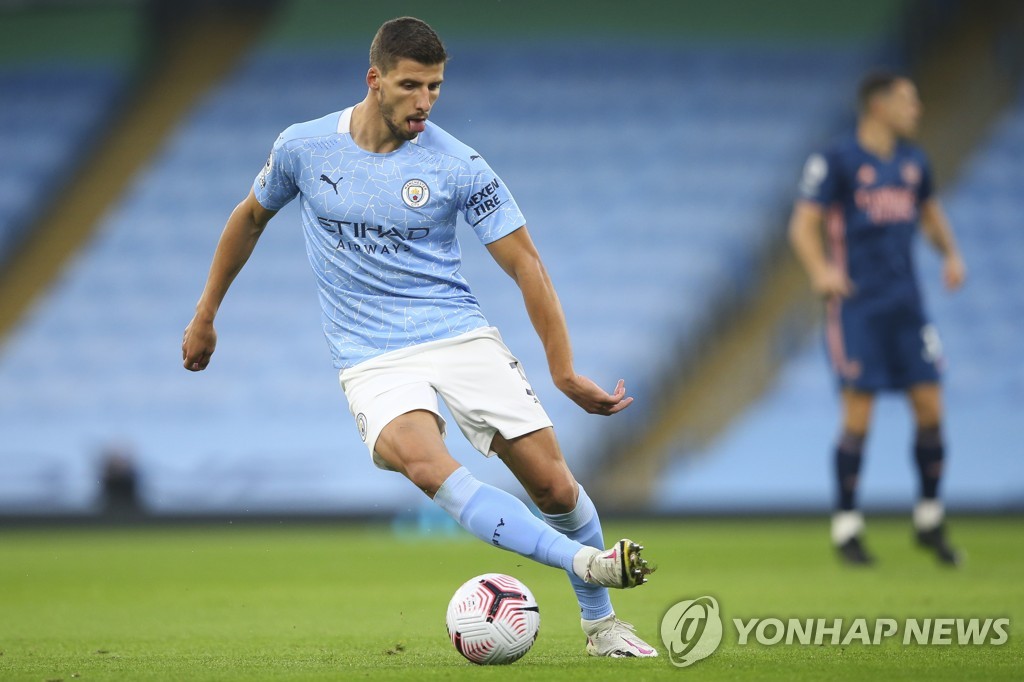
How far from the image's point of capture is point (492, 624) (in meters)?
4.61

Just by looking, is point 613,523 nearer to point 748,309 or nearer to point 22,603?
point 748,309

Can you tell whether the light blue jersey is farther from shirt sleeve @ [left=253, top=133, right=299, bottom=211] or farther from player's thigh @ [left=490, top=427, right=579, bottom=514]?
player's thigh @ [left=490, top=427, right=579, bottom=514]

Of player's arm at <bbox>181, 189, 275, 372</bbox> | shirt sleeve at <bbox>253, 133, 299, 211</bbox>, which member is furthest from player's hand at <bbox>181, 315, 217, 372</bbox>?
→ shirt sleeve at <bbox>253, 133, 299, 211</bbox>

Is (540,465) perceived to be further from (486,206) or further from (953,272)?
(953,272)

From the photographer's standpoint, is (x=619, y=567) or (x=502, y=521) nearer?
(x=619, y=567)

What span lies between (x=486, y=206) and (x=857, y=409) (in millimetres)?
4537

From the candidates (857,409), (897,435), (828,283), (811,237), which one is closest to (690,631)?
(828,283)

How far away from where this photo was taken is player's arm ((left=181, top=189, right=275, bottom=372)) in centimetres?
517

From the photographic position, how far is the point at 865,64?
18516 millimetres

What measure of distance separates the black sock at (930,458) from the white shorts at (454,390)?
4534 mm

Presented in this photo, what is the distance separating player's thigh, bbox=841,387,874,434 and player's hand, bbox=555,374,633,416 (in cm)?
440

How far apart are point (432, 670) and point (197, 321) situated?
1485 mm

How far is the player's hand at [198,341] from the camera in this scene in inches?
203

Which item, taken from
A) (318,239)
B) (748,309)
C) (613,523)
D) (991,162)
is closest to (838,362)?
(318,239)
